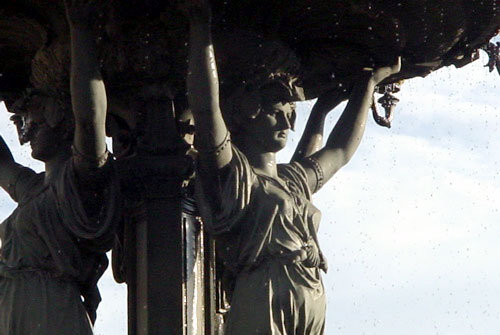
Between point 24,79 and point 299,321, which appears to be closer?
point 299,321

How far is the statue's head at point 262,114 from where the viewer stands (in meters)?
11.5

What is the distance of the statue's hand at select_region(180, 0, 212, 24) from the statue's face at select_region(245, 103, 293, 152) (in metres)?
0.96

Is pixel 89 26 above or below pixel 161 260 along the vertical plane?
above

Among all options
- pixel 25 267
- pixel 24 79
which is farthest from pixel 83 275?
pixel 24 79

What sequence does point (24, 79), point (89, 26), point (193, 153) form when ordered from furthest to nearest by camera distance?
1. point (24, 79)
2. point (193, 153)
3. point (89, 26)

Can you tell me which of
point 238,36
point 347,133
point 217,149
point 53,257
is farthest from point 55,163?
point 347,133

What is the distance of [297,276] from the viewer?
432 inches

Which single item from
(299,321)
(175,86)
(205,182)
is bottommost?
(299,321)

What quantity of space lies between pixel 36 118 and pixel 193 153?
1.04 metres

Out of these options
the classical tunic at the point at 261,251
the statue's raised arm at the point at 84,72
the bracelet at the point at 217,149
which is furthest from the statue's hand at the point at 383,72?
the statue's raised arm at the point at 84,72

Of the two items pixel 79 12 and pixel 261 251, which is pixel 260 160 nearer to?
pixel 261 251

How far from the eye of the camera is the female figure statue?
10.6 metres

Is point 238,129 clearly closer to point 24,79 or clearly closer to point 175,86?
point 175,86

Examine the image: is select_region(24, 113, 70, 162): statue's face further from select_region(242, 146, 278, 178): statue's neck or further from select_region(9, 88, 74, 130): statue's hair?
select_region(242, 146, 278, 178): statue's neck
